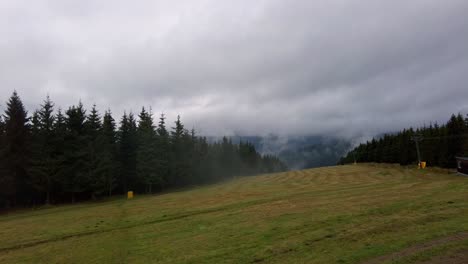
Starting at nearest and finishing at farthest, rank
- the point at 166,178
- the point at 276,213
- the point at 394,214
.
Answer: the point at 394,214, the point at 276,213, the point at 166,178

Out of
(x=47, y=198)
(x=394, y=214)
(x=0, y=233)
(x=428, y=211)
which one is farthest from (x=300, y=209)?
(x=47, y=198)

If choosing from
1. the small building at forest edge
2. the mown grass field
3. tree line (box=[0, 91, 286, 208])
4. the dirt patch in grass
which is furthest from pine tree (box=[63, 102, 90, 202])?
the small building at forest edge

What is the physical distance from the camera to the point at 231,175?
93.4 metres

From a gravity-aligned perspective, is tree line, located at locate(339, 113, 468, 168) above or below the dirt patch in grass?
above

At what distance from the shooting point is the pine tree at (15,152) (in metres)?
34.5

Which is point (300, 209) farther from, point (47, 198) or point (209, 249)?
point (47, 198)

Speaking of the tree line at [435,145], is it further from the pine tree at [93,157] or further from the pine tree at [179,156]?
the pine tree at [93,157]

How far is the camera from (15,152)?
118 feet

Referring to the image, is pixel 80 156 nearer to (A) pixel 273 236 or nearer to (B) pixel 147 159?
(B) pixel 147 159

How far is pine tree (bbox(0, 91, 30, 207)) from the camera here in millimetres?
34503

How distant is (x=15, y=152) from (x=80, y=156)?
718 cm

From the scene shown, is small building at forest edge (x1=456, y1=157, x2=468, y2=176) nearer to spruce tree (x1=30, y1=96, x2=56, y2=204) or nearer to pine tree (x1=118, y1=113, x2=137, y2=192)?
pine tree (x1=118, y1=113, x2=137, y2=192)

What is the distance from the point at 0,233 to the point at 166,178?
33417 mm

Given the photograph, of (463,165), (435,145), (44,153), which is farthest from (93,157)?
(435,145)
